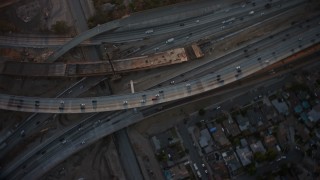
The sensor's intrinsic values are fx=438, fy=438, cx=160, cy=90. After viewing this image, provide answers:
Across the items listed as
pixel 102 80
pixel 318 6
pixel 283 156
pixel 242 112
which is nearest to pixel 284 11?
pixel 318 6

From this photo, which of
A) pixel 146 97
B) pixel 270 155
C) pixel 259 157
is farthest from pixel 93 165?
pixel 270 155

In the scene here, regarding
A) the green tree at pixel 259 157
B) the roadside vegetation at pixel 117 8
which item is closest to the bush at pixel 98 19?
the roadside vegetation at pixel 117 8

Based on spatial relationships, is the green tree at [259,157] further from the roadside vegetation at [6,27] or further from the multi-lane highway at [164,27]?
the roadside vegetation at [6,27]

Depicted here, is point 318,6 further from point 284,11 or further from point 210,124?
point 210,124

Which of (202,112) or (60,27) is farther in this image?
(60,27)

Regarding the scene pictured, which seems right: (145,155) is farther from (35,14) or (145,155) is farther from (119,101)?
(35,14)
